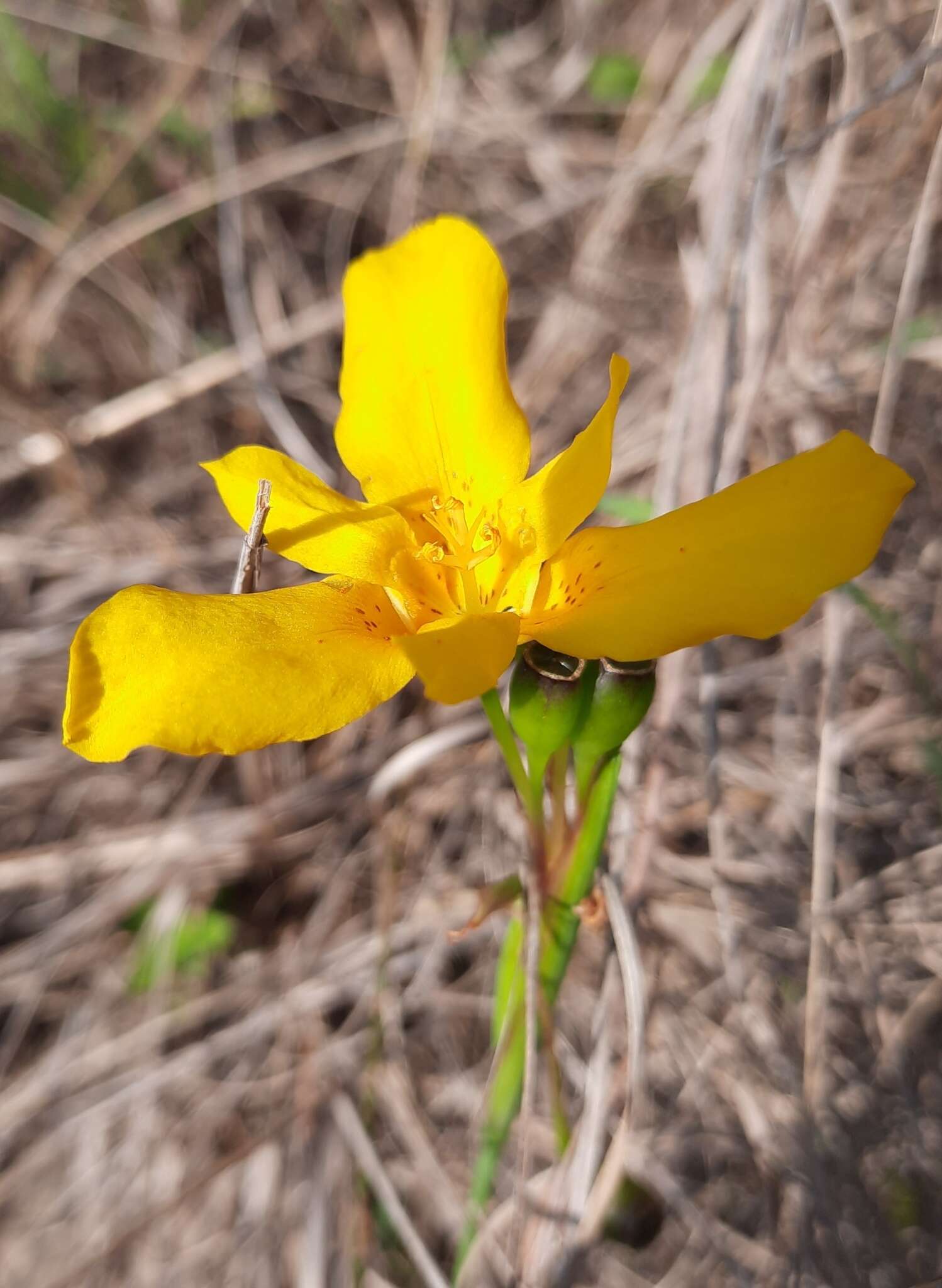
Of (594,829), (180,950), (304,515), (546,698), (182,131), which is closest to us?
(546,698)

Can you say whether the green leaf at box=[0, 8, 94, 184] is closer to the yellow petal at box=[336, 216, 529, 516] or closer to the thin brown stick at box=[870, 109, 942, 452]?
the yellow petal at box=[336, 216, 529, 516]

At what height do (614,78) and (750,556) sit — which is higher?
(614,78)

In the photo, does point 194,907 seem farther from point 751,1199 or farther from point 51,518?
point 751,1199

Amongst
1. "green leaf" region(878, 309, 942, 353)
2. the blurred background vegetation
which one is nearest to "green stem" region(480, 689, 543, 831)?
the blurred background vegetation

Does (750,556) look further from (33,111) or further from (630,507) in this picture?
(33,111)

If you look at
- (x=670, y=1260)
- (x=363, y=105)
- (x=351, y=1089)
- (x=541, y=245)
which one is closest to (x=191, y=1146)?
(x=351, y=1089)

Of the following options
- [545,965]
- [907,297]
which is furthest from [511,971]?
[907,297]
